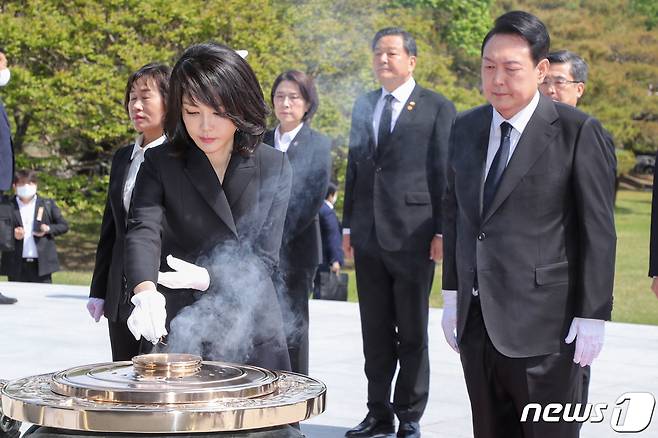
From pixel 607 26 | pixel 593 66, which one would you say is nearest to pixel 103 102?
pixel 593 66

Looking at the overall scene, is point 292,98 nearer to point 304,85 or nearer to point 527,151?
point 304,85

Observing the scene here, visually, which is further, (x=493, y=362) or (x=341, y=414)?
(x=341, y=414)

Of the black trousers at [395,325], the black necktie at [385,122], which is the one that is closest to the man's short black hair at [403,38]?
the black necktie at [385,122]

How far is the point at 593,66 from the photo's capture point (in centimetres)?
3297

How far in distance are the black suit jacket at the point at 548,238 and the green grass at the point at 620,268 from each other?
11.1 m

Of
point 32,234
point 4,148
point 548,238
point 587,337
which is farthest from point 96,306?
point 32,234

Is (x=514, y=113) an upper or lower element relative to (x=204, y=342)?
upper

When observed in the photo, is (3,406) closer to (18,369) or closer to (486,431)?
(486,431)

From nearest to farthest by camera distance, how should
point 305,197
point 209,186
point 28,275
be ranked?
point 209,186 → point 305,197 → point 28,275

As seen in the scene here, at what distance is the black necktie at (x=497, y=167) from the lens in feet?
12.3

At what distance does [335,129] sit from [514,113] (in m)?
13.4

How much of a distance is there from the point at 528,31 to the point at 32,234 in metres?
8.93

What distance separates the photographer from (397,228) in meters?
5.62

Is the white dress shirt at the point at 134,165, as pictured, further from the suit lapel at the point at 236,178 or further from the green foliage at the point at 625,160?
the green foliage at the point at 625,160
